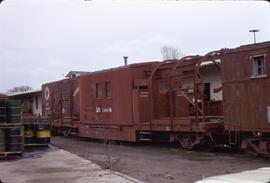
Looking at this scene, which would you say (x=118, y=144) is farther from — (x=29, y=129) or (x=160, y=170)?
(x=160, y=170)

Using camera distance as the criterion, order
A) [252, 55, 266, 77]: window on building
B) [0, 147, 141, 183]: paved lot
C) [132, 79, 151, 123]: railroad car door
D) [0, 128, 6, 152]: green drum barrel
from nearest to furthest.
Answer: [0, 147, 141, 183]: paved lot < [252, 55, 266, 77]: window on building < [0, 128, 6, 152]: green drum barrel < [132, 79, 151, 123]: railroad car door

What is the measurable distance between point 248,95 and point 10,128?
7940 millimetres

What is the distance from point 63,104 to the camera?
29984mm

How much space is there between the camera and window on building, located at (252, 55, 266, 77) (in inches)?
602

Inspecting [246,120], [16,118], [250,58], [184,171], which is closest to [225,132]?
[246,120]

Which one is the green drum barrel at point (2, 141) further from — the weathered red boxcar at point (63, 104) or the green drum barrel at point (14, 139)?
the weathered red boxcar at point (63, 104)

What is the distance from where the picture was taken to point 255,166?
1387cm

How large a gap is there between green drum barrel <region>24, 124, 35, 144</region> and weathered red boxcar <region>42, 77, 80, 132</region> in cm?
761

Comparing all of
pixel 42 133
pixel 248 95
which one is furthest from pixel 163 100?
pixel 248 95

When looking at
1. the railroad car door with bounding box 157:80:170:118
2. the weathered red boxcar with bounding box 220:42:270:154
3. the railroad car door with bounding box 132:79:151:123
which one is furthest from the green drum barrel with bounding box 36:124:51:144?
the weathered red boxcar with bounding box 220:42:270:154

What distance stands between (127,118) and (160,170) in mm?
8417

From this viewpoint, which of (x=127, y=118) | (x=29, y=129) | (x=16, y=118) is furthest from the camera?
(x=127, y=118)

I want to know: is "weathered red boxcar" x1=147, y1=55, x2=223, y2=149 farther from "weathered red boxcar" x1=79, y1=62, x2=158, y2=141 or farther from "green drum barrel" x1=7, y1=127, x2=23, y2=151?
"green drum barrel" x1=7, y1=127, x2=23, y2=151

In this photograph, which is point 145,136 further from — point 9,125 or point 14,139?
point 9,125
